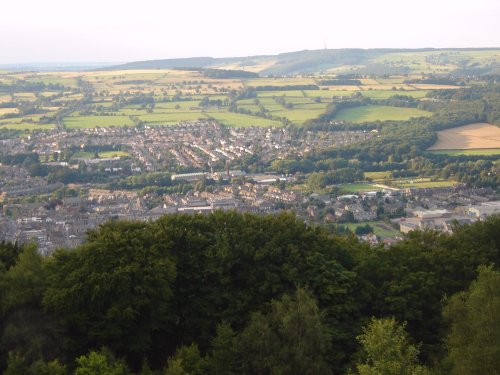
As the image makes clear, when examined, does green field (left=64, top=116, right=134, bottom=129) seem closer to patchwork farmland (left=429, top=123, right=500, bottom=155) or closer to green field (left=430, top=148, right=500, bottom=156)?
patchwork farmland (left=429, top=123, right=500, bottom=155)

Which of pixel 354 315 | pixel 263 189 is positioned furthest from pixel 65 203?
pixel 354 315

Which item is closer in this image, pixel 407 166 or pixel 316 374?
pixel 316 374

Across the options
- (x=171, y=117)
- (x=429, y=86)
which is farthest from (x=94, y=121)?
(x=429, y=86)

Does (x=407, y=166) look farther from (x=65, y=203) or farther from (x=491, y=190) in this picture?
(x=65, y=203)

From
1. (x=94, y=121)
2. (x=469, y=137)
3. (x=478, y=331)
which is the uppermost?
(x=478, y=331)

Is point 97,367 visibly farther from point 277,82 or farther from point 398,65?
point 398,65
